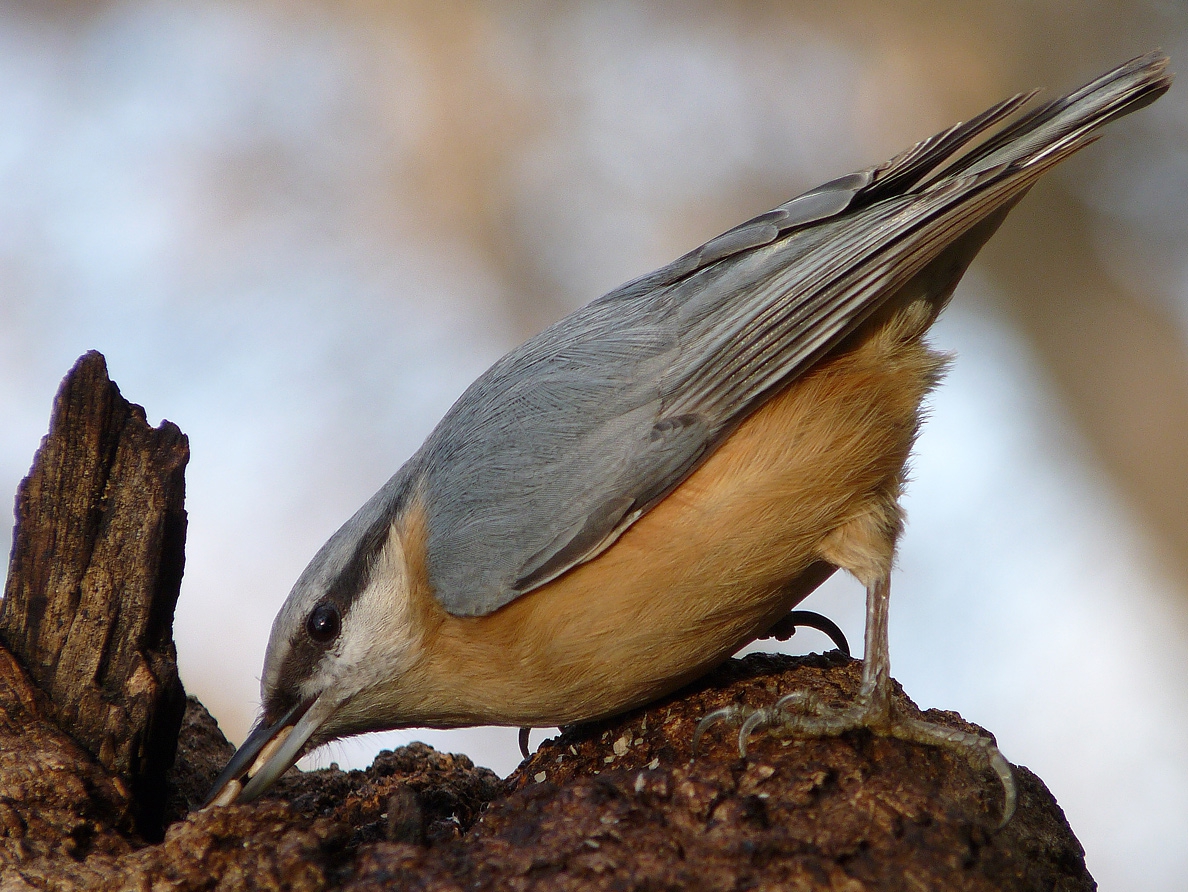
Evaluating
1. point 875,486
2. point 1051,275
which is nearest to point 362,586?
point 875,486

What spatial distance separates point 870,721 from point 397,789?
1.08 metres

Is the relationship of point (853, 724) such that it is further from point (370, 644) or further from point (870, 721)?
point (370, 644)

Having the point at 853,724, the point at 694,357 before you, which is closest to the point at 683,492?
the point at 694,357

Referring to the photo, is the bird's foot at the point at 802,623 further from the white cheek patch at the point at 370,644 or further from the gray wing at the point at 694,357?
the white cheek patch at the point at 370,644

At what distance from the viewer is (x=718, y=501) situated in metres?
2.09

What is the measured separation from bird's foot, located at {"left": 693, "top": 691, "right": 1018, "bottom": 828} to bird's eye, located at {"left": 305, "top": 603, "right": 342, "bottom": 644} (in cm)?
90

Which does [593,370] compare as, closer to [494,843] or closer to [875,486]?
[875,486]

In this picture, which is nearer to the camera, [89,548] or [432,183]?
[89,548]

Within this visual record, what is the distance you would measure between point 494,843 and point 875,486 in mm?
1149

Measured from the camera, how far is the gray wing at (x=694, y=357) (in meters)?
2.09

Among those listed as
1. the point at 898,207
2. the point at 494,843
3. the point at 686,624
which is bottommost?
the point at 494,843

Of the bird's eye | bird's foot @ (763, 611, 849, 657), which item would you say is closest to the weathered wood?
the bird's eye

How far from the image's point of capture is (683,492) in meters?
2.11

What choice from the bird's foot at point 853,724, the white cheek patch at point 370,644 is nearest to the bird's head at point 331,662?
the white cheek patch at point 370,644
